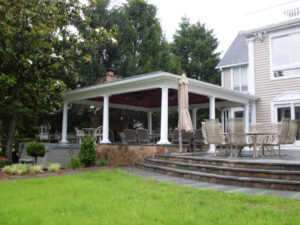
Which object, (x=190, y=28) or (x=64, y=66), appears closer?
(x=64, y=66)

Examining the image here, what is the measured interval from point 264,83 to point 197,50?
15.3m

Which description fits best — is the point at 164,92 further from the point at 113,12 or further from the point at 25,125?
the point at 113,12

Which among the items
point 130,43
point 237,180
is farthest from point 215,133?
point 130,43

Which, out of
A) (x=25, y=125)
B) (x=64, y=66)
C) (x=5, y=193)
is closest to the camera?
(x=5, y=193)

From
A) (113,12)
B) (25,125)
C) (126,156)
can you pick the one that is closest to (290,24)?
(126,156)

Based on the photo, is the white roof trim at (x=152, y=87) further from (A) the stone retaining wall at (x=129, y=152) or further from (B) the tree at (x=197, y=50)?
(B) the tree at (x=197, y=50)

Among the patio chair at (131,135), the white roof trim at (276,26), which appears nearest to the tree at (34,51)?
the patio chair at (131,135)

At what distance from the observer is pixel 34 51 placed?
1020 centimetres

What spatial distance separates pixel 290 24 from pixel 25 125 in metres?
13.7

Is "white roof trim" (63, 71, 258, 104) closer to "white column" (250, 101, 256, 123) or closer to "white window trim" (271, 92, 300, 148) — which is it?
"white column" (250, 101, 256, 123)

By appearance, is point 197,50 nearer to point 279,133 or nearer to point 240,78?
point 240,78

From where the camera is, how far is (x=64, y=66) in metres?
11.6

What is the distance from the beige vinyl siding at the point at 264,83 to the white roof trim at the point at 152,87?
0.45 meters

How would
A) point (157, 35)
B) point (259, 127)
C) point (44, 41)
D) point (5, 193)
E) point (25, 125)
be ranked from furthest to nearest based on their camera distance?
point (157, 35)
point (25, 125)
point (44, 41)
point (259, 127)
point (5, 193)
